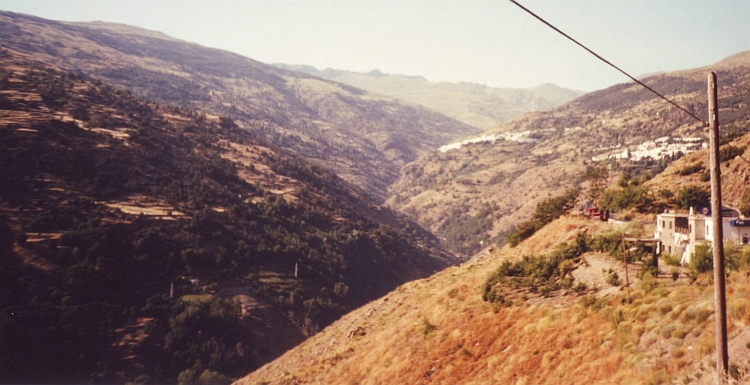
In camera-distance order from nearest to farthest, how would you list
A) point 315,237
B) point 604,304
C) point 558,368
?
point 558,368, point 604,304, point 315,237

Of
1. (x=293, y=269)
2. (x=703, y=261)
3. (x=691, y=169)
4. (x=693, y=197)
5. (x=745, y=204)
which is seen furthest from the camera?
(x=293, y=269)

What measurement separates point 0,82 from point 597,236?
12538 cm

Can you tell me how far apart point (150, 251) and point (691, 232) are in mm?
66115

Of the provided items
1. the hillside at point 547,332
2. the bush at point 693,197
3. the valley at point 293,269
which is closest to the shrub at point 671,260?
the valley at point 293,269

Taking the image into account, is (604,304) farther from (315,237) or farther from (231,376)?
(315,237)

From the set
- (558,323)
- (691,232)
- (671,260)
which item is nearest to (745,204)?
(691,232)

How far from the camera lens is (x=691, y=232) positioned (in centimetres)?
2041

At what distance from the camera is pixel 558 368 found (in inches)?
610

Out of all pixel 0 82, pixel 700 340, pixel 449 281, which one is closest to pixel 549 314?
pixel 700 340

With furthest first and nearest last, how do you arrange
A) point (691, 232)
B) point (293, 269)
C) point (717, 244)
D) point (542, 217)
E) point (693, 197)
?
point (293, 269)
point (542, 217)
point (693, 197)
point (691, 232)
point (717, 244)

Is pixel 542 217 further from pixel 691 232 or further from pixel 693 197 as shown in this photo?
pixel 691 232

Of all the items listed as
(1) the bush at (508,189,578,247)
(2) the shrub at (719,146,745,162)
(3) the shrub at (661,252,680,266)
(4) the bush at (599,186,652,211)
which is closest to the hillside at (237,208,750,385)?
(3) the shrub at (661,252,680,266)

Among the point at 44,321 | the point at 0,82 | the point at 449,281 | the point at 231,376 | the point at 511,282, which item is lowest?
the point at 231,376

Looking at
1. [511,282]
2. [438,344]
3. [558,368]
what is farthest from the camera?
[511,282]
